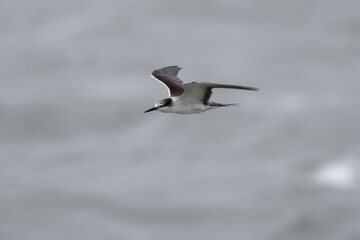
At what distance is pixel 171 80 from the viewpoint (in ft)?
54.0

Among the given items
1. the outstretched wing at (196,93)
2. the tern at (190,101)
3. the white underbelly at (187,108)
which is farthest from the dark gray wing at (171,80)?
the outstretched wing at (196,93)

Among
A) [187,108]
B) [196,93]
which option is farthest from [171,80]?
[196,93]

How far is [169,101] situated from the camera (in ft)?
49.3

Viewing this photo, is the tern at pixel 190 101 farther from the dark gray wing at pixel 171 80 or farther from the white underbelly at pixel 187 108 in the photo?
the dark gray wing at pixel 171 80

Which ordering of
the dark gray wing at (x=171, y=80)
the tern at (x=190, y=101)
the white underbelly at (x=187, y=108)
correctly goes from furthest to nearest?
the dark gray wing at (x=171, y=80) < the white underbelly at (x=187, y=108) < the tern at (x=190, y=101)

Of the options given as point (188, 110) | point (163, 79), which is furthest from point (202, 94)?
point (163, 79)

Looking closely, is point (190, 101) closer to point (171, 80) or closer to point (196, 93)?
point (196, 93)

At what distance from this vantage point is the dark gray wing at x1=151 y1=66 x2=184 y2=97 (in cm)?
1573

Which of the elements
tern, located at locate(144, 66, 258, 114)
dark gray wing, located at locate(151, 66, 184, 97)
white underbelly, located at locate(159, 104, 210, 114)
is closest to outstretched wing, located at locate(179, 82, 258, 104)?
tern, located at locate(144, 66, 258, 114)

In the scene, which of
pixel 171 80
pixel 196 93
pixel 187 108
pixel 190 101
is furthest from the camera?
pixel 171 80

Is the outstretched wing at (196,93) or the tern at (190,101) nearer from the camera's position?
the outstretched wing at (196,93)

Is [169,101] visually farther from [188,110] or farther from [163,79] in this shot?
[163,79]

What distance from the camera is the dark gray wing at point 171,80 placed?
619 inches

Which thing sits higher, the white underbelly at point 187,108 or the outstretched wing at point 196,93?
the outstretched wing at point 196,93
